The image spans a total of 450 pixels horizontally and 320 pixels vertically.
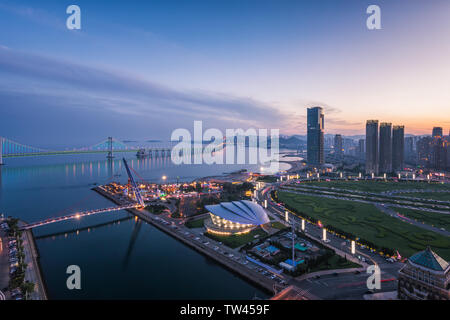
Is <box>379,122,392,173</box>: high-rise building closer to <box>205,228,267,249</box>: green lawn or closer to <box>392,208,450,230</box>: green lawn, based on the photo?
<box>392,208,450,230</box>: green lawn

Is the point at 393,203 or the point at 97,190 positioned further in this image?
the point at 97,190

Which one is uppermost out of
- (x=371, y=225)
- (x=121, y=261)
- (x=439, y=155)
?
(x=439, y=155)

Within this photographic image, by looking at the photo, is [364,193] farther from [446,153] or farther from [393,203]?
[446,153]

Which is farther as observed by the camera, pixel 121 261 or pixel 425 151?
pixel 425 151

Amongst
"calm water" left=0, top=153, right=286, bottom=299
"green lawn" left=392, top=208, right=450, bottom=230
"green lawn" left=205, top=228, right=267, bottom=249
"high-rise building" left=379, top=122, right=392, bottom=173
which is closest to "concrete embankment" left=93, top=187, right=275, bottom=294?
"calm water" left=0, top=153, right=286, bottom=299

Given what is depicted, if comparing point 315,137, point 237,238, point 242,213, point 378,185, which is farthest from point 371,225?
point 315,137

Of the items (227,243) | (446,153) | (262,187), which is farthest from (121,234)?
(446,153)

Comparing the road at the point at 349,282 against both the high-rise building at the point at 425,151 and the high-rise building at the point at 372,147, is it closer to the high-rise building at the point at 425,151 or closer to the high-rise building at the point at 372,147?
the high-rise building at the point at 372,147

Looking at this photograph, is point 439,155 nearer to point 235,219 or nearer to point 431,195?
point 431,195
